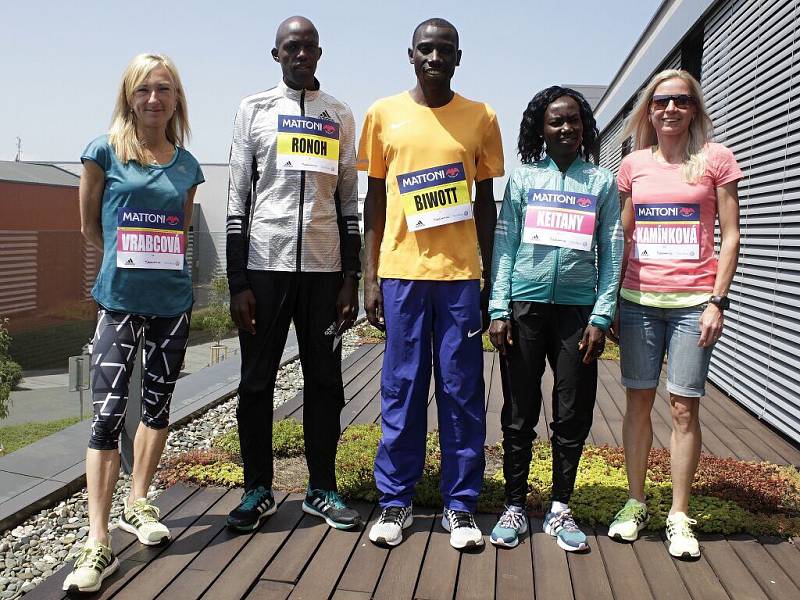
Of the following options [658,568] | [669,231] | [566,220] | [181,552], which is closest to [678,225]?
[669,231]

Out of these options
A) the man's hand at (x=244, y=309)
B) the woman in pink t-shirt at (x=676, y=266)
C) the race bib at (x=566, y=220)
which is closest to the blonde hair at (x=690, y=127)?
the woman in pink t-shirt at (x=676, y=266)

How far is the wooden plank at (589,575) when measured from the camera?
2.46 m

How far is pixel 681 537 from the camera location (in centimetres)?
279

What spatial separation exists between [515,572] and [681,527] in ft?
2.45

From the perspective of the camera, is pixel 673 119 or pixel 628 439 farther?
pixel 628 439

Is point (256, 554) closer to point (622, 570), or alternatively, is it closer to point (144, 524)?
point (144, 524)

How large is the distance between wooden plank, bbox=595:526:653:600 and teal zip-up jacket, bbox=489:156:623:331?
35.7 inches

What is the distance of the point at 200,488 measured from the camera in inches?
134

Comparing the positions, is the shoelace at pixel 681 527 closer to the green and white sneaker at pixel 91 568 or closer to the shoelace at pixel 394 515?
the shoelace at pixel 394 515

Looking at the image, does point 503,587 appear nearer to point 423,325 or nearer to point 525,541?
point 525,541

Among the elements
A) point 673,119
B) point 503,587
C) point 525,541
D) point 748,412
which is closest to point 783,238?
point 748,412

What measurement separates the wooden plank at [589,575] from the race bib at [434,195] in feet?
4.58

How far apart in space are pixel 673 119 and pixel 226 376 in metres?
4.38

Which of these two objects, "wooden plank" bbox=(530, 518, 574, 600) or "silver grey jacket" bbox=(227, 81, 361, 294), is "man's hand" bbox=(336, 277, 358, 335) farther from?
"wooden plank" bbox=(530, 518, 574, 600)
